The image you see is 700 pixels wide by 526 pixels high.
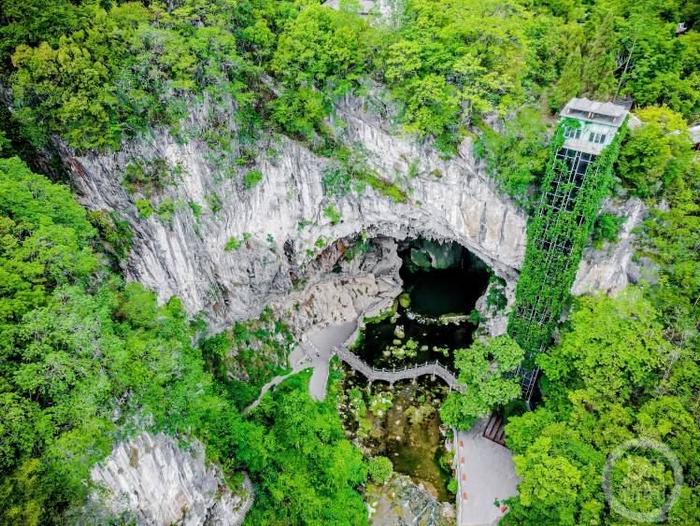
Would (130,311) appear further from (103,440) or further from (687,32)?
(687,32)

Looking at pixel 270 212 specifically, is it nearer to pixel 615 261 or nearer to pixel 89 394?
pixel 89 394

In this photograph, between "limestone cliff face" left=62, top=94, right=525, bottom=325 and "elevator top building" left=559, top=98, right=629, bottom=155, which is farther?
"limestone cliff face" left=62, top=94, right=525, bottom=325

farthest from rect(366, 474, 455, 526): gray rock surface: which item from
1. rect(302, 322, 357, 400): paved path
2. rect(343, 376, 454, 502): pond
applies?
rect(302, 322, 357, 400): paved path

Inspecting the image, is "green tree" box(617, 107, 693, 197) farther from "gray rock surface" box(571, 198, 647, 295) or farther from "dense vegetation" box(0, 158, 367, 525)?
"dense vegetation" box(0, 158, 367, 525)

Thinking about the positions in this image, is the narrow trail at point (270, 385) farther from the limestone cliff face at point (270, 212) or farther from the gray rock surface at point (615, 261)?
the gray rock surface at point (615, 261)

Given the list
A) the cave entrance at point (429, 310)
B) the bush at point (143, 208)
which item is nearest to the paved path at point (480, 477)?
the cave entrance at point (429, 310)

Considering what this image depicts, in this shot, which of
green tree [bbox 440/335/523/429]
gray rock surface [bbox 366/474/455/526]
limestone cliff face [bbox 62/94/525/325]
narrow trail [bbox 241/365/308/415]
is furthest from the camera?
narrow trail [bbox 241/365/308/415]
